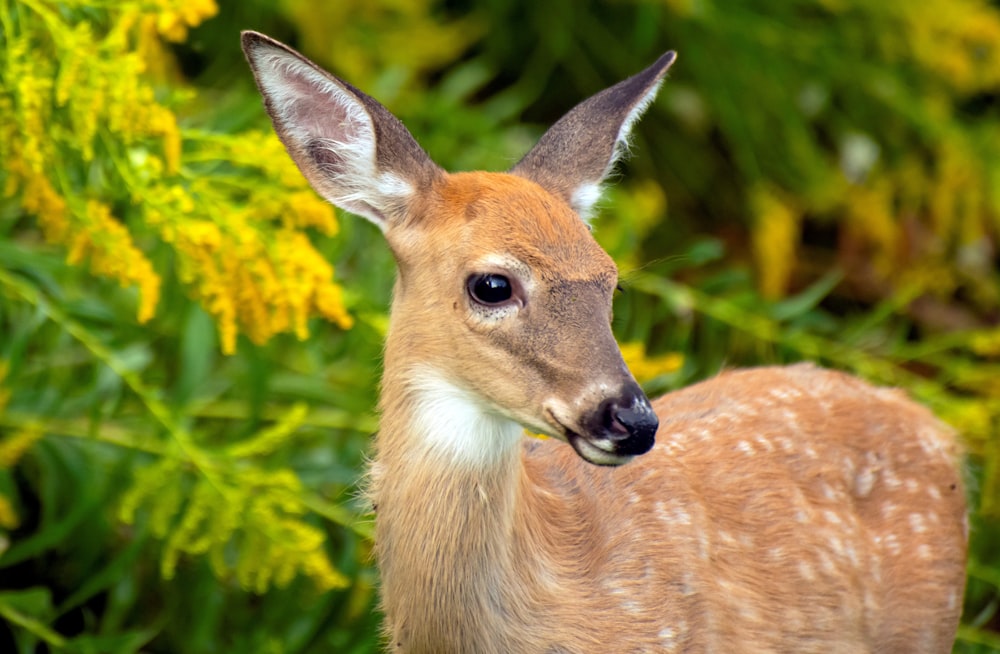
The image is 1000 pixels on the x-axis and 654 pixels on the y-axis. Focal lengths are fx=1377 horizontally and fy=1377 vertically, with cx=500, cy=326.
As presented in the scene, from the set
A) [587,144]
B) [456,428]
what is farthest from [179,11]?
[456,428]

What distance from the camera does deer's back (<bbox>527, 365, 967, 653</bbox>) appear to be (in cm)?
347

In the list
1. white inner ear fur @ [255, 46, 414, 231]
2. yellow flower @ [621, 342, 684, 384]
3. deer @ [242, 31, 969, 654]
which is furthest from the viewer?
yellow flower @ [621, 342, 684, 384]

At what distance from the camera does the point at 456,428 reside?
10.6ft

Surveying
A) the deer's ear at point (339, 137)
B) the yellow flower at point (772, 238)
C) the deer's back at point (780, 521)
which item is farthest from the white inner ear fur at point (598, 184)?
the yellow flower at point (772, 238)

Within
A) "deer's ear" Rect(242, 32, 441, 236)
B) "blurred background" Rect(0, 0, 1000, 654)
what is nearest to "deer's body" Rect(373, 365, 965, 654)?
"deer's ear" Rect(242, 32, 441, 236)

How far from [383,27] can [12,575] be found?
3.37 meters

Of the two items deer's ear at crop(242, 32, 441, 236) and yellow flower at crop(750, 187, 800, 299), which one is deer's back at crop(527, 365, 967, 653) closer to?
deer's ear at crop(242, 32, 441, 236)

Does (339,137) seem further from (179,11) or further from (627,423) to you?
(627,423)

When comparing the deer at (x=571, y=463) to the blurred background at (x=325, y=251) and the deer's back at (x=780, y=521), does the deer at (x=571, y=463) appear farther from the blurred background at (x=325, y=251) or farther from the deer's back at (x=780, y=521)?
the blurred background at (x=325, y=251)

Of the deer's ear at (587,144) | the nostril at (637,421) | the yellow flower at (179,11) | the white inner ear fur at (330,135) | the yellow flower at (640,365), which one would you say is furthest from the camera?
the yellow flower at (640,365)

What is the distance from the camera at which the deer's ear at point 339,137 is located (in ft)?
10.8

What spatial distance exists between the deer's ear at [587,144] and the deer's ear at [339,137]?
33cm

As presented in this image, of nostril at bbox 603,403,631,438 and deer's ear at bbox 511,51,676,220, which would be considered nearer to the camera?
nostril at bbox 603,403,631,438

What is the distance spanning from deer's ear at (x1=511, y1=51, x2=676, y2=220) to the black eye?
543 millimetres
